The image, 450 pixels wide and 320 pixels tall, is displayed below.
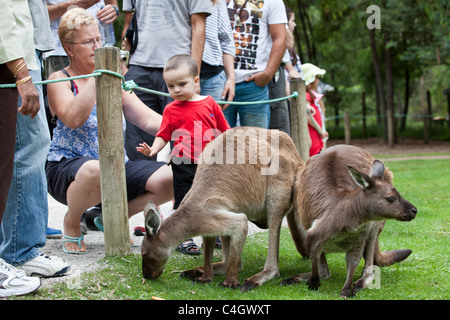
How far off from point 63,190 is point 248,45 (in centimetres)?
225

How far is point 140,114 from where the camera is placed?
4.30 metres

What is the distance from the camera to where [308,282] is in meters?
3.31

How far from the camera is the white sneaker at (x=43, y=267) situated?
3.23 metres

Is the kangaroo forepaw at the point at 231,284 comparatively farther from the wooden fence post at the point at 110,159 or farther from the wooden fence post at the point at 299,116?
the wooden fence post at the point at 299,116

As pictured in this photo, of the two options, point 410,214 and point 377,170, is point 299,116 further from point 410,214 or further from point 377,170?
point 410,214

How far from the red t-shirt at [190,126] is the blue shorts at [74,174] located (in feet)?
1.48

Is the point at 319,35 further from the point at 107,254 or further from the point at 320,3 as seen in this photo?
the point at 107,254

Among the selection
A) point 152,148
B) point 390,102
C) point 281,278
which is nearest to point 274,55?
point 152,148

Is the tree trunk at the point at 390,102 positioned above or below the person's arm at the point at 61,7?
below

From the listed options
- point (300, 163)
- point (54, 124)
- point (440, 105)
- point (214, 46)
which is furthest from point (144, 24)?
point (440, 105)

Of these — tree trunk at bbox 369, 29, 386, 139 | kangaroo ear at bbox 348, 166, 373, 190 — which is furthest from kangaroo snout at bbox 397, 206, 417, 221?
tree trunk at bbox 369, 29, 386, 139

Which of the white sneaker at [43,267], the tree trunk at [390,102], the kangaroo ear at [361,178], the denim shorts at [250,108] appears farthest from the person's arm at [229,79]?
the tree trunk at [390,102]

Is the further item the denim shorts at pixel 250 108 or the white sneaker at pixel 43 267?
the denim shorts at pixel 250 108

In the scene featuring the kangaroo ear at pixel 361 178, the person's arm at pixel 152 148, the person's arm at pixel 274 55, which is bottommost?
the kangaroo ear at pixel 361 178
